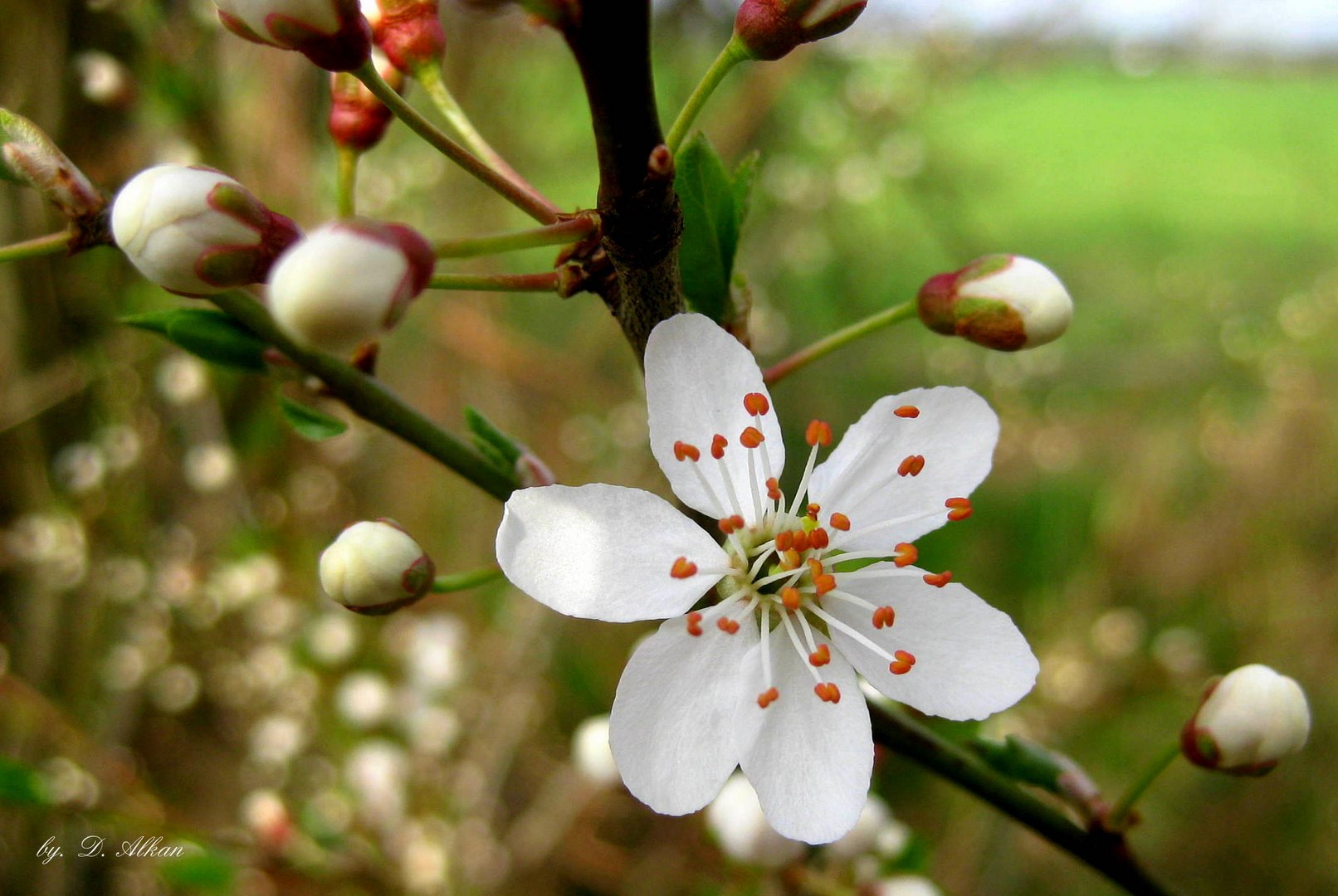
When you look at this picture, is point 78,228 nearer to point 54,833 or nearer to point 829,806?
point 829,806

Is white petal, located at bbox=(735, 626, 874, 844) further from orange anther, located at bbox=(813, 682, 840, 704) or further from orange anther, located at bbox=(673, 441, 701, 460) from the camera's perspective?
orange anther, located at bbox=(673, 441, 701, 460)

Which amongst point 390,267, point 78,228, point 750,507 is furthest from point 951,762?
point 78,228

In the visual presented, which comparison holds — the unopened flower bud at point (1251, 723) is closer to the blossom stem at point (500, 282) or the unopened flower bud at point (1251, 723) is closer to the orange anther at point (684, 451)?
the orange anther at point (684, 451)

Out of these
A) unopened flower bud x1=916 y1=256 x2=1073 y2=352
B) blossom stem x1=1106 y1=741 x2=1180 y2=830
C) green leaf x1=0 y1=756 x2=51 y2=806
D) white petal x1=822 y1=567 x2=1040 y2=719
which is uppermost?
unopened flower bud x1=916 y1=256 x2=1073 y2=352

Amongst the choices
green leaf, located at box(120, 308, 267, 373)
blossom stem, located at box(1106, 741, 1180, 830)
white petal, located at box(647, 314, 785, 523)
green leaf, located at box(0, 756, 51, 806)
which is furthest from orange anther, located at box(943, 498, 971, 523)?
green leaf, located at box(0, 756, 51, 806)

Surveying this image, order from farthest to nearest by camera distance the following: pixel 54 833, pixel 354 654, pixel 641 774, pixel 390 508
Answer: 1. pixel 390 508
2. pixel 354 654
3. pixel 54 833
4. pixel 641 774

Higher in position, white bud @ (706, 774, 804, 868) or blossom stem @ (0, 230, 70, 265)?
blossom stem @ (0, 230, 70, 265)
